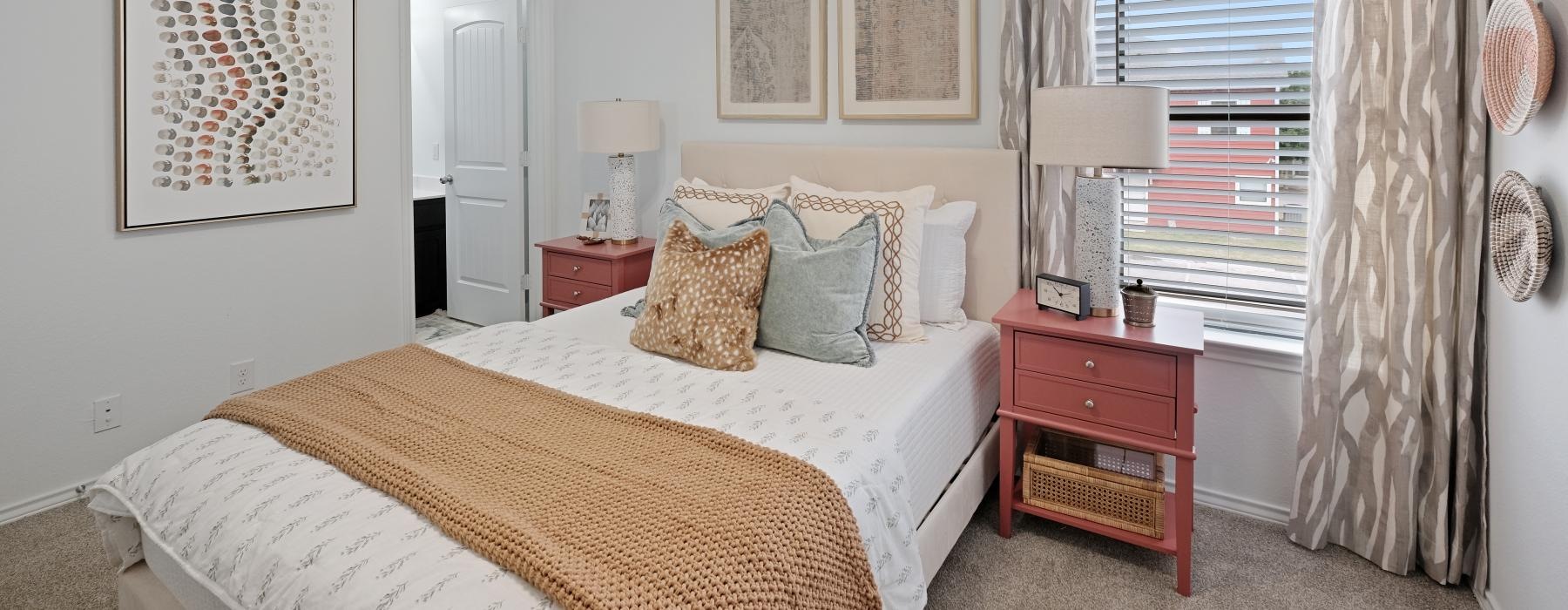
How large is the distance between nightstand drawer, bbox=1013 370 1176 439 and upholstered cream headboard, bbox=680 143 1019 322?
51 cm

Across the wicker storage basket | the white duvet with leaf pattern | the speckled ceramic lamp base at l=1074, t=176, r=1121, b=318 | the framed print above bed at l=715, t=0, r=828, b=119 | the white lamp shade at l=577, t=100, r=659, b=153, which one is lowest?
the wicker storage basket

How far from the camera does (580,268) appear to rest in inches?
142

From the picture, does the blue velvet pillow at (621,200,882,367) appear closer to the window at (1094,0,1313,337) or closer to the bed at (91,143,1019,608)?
the bed at (91,143,1019,608)

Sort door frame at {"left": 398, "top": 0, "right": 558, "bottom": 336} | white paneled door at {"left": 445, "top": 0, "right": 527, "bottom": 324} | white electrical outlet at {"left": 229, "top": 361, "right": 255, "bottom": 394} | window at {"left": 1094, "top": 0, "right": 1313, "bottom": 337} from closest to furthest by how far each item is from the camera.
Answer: window at {"left": 1094, "top": 0, "right": 1313, "bottom": 337} < white electrical outlet at {"left": 229, "top": 361, "right": 255, "bottom": 394} < door frame at {"left": 398, "top": 0, "right": 558, "bottom": 336} < white paneled door at {"left": 445, "top": 0, "right": 527, "bottom": 324}

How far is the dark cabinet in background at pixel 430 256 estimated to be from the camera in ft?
16.7

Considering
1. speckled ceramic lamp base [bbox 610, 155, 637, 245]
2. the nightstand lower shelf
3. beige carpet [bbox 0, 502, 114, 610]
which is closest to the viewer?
beige carpet [bbox 0, 502, 114, 610]

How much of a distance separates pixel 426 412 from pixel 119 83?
178 centimetres

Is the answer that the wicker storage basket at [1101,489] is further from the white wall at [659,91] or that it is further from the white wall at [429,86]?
the white wall at [429,86]

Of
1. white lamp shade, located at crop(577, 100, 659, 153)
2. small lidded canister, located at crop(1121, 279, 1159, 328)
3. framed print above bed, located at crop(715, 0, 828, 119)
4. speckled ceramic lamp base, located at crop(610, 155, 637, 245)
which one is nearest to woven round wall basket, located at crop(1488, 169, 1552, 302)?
small lidded canister, located at crop(1121, 279, 1159, 328)

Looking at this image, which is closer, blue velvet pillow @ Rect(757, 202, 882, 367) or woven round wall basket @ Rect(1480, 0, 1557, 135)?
woven round wall basket @ Rect(1480, 0, 1557, 135)

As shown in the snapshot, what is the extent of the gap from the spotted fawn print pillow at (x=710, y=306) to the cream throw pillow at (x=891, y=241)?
1.05ft

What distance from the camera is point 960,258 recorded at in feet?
9.18

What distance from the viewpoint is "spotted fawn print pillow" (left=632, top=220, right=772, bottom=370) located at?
2.31m

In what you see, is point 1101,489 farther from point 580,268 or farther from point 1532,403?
point 580,268
